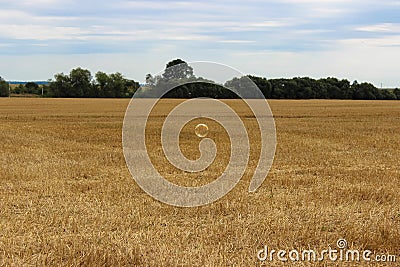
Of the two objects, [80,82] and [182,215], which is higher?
[80,82]

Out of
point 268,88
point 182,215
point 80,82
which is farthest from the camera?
point 80,82

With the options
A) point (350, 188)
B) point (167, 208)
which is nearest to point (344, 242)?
point (167, 208)

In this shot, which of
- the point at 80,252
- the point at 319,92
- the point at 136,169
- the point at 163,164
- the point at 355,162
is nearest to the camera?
the point at 80,252

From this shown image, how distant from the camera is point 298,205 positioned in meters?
9.66

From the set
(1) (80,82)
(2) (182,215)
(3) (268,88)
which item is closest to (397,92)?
(3) (268,88)

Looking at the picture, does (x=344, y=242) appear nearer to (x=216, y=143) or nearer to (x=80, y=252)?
(x=80, y=252)

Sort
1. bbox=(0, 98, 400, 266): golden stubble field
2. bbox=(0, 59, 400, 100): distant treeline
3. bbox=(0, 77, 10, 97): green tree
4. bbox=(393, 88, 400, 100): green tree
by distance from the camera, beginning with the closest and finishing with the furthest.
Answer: bbox=(0, 98, 400, 266): golden stubble field → bbox=(0, 59, 400, 100): distant treeline → bbox=(0, 77, 10, 97): green tree → bbox=(393, 88, 400, 100): green tree

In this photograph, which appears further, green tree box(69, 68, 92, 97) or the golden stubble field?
green tree box(69, 68, 92, 97)

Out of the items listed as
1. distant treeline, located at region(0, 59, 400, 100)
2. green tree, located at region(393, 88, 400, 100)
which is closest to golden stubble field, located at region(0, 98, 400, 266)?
distant treeline, located at region(0, 59, 400, 100)

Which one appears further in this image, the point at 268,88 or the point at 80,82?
the point at 80,82

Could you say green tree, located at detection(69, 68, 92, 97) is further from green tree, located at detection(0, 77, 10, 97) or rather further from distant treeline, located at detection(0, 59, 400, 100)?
green tree, located at detection(0, 77, 10, 97)

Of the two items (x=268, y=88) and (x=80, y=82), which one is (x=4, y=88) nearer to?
(x=80, y=82)

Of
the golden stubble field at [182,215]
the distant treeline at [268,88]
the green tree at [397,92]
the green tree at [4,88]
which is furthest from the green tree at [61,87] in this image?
the golden stubble field at [182,215]

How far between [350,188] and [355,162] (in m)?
5.34
